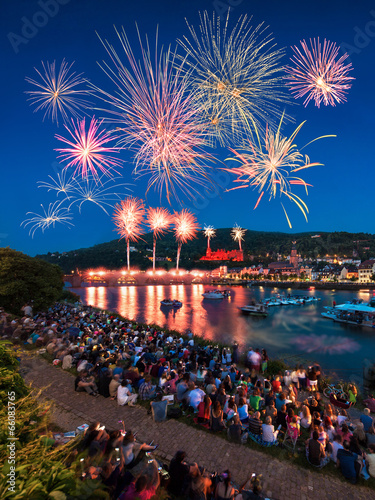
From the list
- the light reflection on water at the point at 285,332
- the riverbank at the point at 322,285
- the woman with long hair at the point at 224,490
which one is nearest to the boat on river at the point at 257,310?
the light reflection on water at the point at 285,332

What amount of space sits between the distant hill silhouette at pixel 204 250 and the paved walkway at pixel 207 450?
107m

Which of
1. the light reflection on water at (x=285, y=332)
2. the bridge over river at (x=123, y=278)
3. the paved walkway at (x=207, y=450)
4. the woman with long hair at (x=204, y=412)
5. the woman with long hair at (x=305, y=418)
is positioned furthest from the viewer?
the bridge over river at (x=123, y=278)

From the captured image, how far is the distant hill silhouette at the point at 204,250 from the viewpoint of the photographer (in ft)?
393

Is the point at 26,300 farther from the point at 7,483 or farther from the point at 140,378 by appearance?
the point at 7,483

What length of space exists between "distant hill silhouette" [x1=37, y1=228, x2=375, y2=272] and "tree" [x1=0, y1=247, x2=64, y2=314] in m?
91.0

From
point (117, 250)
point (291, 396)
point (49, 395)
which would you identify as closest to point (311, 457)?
point (291, 396)

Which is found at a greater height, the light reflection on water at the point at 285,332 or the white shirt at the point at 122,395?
the white shirt at the point at 122,395

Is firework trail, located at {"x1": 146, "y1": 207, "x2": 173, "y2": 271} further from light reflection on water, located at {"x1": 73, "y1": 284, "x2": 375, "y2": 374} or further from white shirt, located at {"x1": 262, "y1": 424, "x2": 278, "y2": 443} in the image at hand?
white shirt, located at {"x1": 262, "y1": 424, "x2": 278, "y2": 443}

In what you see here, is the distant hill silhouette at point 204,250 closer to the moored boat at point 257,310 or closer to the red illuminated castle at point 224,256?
the red illuminated castle at point 224,256

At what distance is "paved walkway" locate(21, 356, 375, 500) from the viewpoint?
177 inches

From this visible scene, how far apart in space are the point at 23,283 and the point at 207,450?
1930 centimetres

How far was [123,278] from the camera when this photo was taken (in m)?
79.8

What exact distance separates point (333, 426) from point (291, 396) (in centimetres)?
159

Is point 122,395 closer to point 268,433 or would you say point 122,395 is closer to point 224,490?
point 268,433
